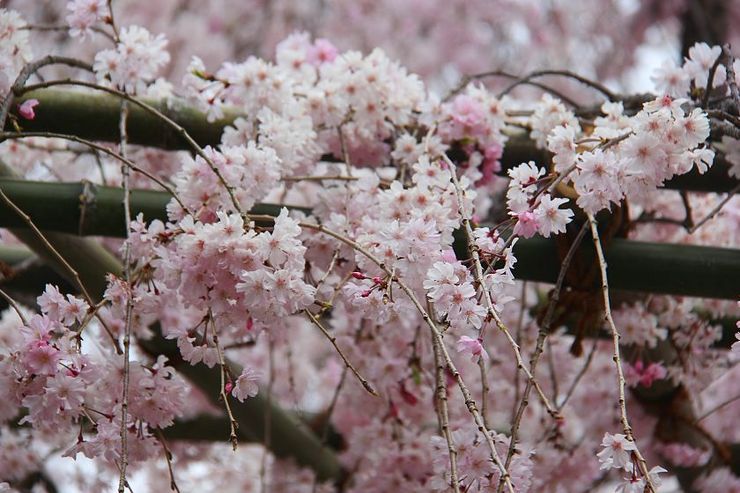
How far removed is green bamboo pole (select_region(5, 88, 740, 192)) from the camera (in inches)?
75.6

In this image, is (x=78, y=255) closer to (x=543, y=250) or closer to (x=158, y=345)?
(x=158, y=345)

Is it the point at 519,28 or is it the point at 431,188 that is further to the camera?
the point at 519,28

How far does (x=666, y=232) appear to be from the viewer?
2.49m

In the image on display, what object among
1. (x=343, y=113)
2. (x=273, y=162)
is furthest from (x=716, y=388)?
(x=273, y=162)

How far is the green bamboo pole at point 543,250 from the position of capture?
1845 mm

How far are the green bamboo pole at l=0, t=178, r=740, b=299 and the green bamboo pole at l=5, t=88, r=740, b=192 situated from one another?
140 millimetres

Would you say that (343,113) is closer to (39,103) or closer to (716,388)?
(39,103)

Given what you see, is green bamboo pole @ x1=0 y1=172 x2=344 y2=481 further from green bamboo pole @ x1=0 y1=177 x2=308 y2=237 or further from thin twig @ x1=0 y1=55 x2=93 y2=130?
thin twig @ x1=0 y1=55 x2=93 y2=130

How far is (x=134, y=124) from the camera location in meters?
1.97

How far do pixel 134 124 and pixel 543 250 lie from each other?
Result: 0.87 metres

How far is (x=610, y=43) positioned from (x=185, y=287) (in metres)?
5.01

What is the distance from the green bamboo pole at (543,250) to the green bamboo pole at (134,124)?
140mm

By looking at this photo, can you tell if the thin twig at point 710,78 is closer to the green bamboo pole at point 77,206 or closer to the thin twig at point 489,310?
the thin twig at point 489,310

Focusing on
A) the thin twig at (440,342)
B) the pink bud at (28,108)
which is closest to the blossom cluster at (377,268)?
the thin twig at (440,342)
